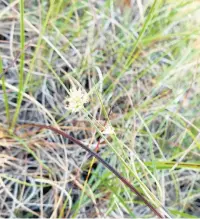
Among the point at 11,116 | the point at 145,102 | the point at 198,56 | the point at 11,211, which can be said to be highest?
the point at 198,56

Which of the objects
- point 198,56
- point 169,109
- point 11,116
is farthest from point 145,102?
point 11,116

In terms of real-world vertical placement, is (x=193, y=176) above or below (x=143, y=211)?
above

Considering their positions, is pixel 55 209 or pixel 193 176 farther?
pixel 193 176

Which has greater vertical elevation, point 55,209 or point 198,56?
point 198,56

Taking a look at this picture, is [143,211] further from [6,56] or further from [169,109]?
[6,56]

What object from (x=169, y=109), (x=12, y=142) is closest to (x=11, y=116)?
(x=12, y=142)

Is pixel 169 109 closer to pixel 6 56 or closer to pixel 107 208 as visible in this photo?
pixel 107 208
